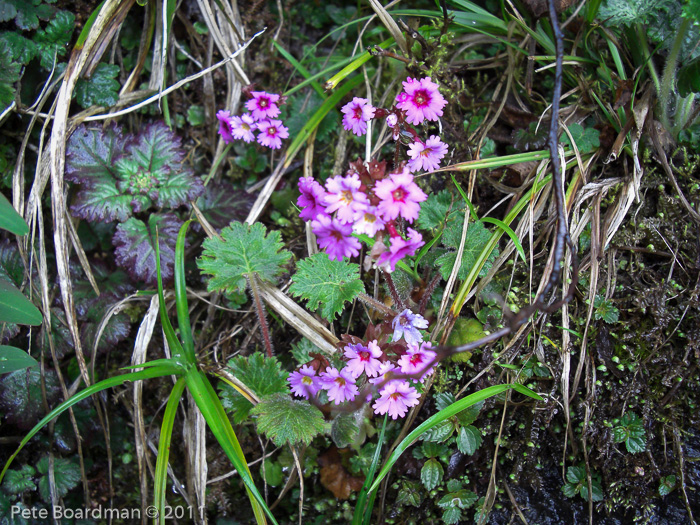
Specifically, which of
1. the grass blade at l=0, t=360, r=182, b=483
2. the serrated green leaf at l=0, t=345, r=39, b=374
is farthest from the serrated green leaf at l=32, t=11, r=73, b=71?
the grass blade at l=0, t=360, r=182, b=483

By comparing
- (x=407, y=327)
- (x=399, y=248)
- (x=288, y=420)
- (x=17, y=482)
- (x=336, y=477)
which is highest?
(x=399, y=248)

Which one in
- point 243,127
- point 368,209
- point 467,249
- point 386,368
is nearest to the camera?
point 368,209

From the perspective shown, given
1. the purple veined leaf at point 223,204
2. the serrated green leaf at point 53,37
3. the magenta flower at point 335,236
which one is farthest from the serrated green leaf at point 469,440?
the serrated green leaf at point 53,37

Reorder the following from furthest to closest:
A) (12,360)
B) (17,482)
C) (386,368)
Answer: (17,482)
(12,360)
(386,368)

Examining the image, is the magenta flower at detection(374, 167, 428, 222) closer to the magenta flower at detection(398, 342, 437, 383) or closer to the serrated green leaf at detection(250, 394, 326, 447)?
the magenta flower at detection(398, 342, 437, 383)

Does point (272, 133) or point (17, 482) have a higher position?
point (272, 133)

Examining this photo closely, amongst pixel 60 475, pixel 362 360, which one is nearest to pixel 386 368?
pixel 362 360

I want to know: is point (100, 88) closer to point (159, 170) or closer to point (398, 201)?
point (159, 170)
